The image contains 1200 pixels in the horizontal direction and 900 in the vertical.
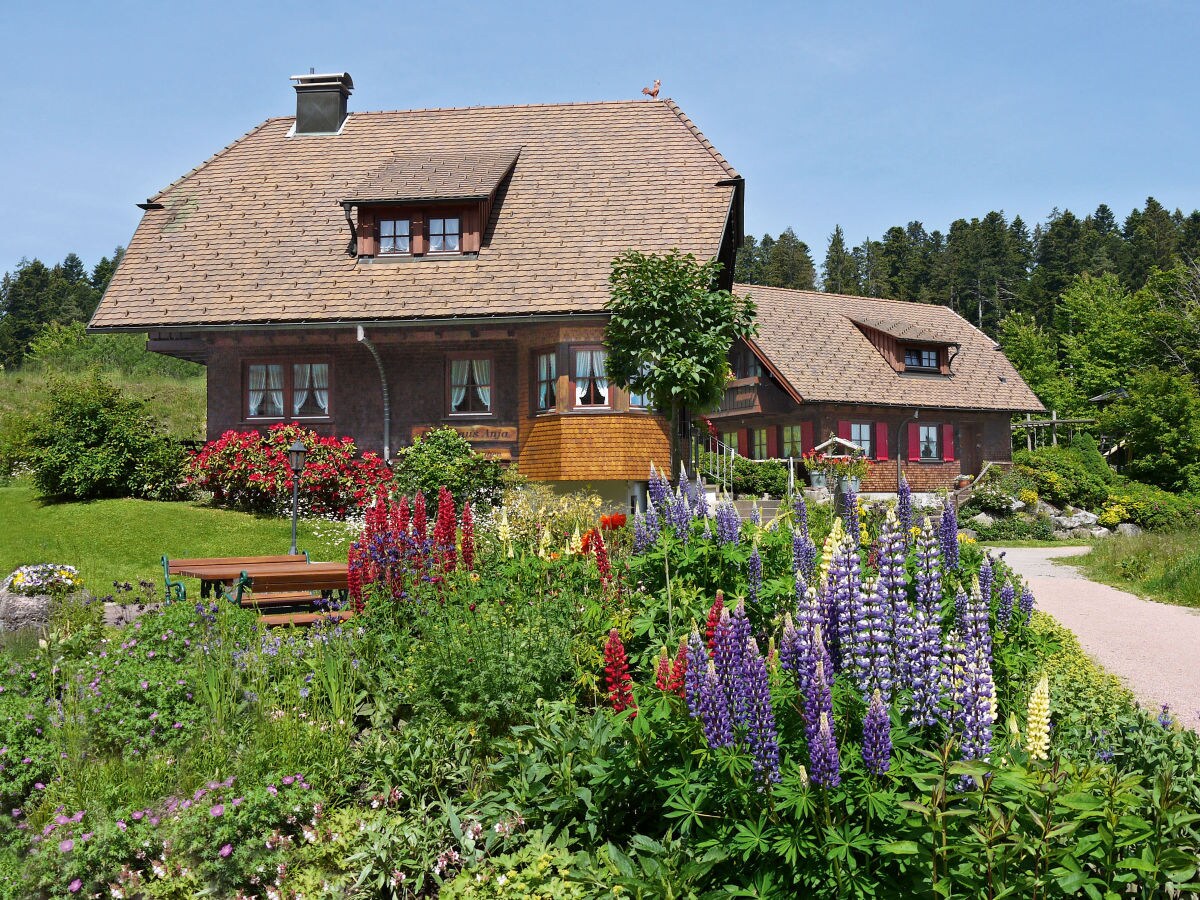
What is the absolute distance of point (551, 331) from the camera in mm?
20266

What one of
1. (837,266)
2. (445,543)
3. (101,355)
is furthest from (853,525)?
(837,266)

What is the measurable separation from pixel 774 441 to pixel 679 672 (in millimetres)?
30194

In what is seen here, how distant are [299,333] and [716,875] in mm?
18420

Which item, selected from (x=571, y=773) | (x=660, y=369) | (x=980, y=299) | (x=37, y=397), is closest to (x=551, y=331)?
(x=660, y=369)

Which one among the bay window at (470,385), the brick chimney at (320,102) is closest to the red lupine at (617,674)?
the bay window at (470,385)

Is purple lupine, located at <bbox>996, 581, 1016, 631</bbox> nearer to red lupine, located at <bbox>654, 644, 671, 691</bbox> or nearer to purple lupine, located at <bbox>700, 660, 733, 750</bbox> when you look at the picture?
red lupine, located at <bbox>654, 644, 671, 691</bbox>

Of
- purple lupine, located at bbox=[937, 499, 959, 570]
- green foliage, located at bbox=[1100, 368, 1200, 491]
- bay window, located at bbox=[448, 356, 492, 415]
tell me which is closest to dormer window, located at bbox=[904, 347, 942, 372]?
green foliage, located at bbox=[1100, 368, 1200, 491]

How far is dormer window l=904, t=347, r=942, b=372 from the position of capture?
35938 millimetres

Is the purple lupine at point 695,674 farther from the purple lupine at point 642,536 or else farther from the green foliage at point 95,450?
the green foliage at point 95,450

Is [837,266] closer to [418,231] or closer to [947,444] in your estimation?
[947,444]

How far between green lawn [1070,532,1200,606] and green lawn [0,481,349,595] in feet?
40.9

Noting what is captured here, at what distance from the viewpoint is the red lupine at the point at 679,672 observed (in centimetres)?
444

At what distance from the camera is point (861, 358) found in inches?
1374

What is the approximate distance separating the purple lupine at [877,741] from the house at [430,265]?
15923 millimetres
